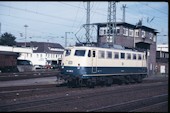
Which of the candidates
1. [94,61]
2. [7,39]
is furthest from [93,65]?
[7,39]

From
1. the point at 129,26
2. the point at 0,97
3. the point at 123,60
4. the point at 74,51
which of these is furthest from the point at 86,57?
the point at 129,26

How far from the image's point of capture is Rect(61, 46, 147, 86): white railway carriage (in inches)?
902

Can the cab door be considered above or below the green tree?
below

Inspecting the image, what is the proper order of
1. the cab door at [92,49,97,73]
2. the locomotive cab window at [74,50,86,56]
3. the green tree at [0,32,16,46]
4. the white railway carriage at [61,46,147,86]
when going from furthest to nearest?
1. the green tree at [0,32,16,46]
2. the cab door at [92,49,97,73]
3. the locomotive cab window at [74,50,86,56]
4. the white railway carriage at [61,46,147,86]

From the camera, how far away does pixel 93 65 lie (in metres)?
23.5

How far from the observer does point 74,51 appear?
23656mm

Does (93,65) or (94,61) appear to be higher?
(94,61)

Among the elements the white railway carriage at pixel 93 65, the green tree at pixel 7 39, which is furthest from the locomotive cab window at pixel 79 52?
the green tree at pixel 7 39

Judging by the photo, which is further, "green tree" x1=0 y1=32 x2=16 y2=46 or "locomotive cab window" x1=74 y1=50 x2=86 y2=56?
"green tree" x1=0 y1=32 x2=16 y2=46

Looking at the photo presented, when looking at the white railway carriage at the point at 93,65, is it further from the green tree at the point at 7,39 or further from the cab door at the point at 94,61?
the green tree at the point at 7,39

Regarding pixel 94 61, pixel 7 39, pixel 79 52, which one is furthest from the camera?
pixel 7 39

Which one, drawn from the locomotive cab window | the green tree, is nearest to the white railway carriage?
the locomotive cab window

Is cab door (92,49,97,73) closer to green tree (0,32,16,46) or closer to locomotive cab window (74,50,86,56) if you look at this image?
locomotive cab window (74,50,86,56)

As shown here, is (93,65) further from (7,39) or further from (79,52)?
(7,39)
